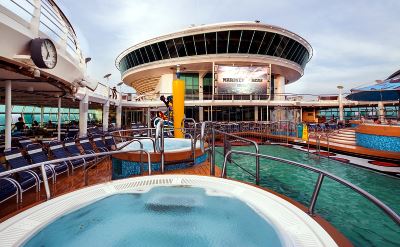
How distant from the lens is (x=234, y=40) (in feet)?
74.5

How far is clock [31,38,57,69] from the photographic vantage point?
4969 mm

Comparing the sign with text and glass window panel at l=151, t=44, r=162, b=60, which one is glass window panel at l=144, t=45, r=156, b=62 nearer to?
glass window panel at l=151, t=44, r=162, b=60

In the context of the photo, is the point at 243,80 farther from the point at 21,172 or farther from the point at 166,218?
the point at 166,218

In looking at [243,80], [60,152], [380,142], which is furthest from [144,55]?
[380,142]

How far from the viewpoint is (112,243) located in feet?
9.14

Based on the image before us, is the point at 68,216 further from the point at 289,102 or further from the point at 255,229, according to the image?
the point at 289,102

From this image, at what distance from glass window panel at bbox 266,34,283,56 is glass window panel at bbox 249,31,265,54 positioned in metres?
1.46

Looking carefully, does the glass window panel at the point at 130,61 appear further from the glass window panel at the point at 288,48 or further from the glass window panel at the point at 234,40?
the glass window panel at the point at 288,48

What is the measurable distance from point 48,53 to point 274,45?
2256 cm

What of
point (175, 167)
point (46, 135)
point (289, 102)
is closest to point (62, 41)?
point (175, 167)

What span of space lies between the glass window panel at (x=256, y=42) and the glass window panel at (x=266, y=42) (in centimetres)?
39

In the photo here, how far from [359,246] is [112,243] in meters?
3.63

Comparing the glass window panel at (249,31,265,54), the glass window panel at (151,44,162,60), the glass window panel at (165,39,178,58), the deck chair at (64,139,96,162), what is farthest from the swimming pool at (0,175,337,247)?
the glass window panel at (151,44,162,60)

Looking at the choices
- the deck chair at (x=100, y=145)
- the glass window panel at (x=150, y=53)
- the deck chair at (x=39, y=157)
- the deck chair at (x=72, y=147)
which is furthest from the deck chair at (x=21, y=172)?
the glass window panel at (x=150, y=53)
